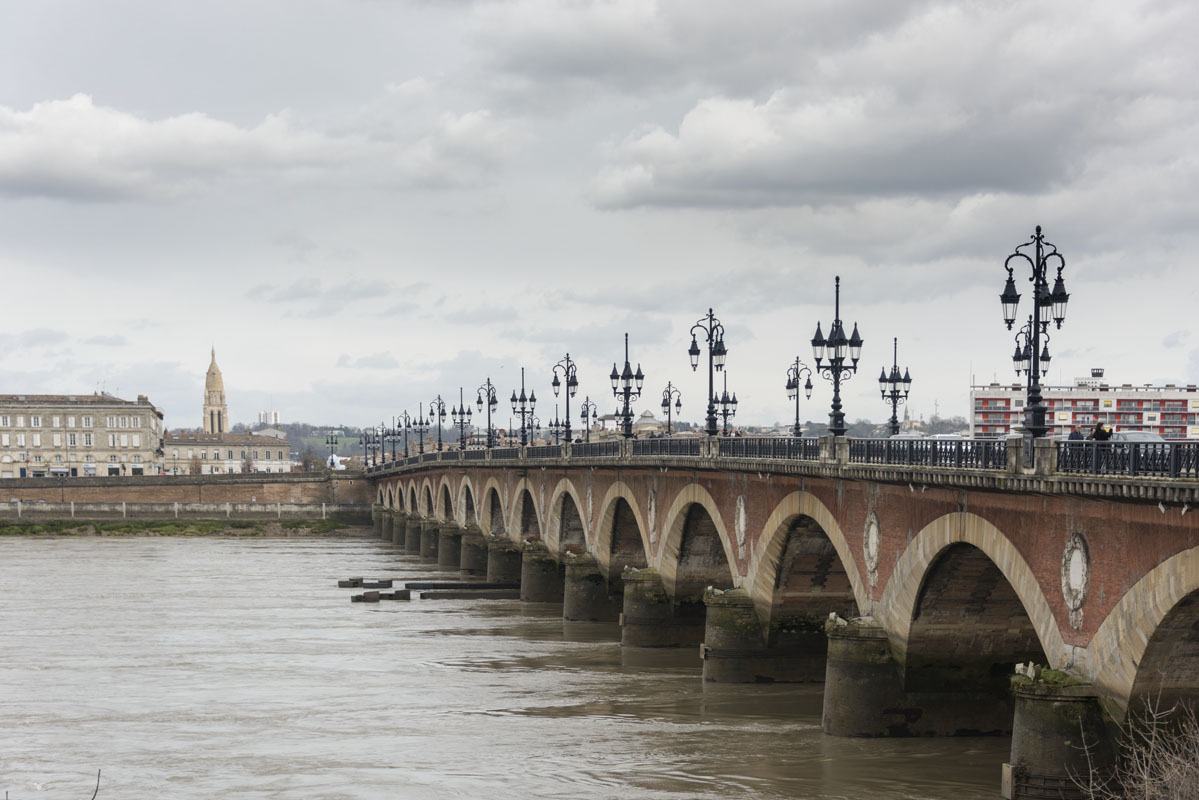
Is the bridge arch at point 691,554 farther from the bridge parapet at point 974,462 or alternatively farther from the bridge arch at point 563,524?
the bridge arch at point 563,524

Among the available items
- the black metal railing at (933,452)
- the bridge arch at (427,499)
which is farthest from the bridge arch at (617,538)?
the bridge arch at (427,499)

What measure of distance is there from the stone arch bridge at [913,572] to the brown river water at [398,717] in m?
1.14

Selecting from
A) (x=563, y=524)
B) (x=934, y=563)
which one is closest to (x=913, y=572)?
(x=934, y=563)

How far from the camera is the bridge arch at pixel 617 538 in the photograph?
176 ft

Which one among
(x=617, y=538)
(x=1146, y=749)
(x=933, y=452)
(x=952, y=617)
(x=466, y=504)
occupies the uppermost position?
(x=933, y=452)

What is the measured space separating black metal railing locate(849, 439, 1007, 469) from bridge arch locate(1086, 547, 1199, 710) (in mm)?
3620

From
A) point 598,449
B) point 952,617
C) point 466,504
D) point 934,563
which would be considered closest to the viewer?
point 934,563

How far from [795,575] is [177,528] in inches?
3187

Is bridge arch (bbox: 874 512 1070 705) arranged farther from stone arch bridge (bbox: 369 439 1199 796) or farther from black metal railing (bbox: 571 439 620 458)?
black metal railing (bbox: 571 439 620 458)

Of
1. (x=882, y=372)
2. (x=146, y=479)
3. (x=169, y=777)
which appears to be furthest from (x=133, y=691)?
(x=146, y=479)

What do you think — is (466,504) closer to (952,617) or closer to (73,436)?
(952,617)

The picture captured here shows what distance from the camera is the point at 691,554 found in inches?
1795

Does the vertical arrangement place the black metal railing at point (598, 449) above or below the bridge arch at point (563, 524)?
above

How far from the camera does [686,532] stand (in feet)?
150
